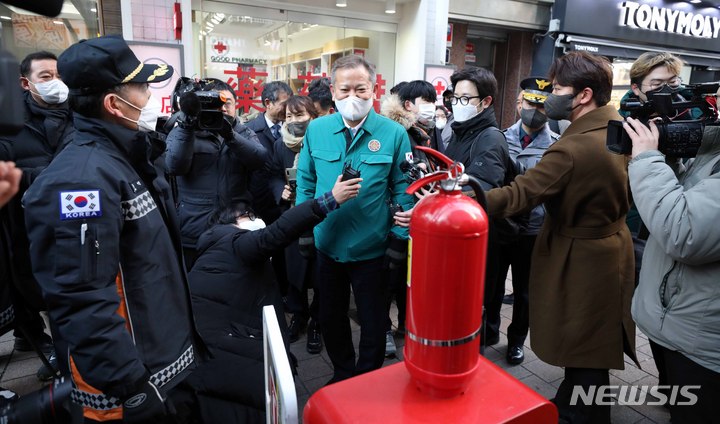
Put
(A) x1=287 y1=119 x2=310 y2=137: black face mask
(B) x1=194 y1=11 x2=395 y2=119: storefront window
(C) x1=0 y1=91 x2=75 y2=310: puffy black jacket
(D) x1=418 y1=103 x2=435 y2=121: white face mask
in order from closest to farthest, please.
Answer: (C) x1=0 y1=91 x2=75 y2=310: puffy black jacket → (A) x1=287 y1=119 x2=310 y2=137: black face mask → (D) x1=418 y1=103 x2=435 y2=121: white face mask → (B) x1=194 y1=11 x2=395 y2=119: storefront window

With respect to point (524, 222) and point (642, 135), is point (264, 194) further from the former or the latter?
point (642, 135)

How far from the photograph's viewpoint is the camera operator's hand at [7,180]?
863 millimetres

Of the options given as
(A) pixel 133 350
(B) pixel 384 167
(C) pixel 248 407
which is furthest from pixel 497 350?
(A) pixel 133 350

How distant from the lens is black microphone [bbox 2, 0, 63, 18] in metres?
0.84

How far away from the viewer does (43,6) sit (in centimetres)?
87

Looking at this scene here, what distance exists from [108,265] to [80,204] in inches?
8.2

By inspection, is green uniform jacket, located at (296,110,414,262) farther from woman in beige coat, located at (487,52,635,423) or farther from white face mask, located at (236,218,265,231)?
woman in beige coat, located at (487,52,635,423)

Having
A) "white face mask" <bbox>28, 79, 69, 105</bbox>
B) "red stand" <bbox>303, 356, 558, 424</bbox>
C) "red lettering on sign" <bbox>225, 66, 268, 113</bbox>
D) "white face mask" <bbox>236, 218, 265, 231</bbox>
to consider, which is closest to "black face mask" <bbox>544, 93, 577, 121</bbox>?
"red stand" <bbox>303, 356, 558, 424</bbox>

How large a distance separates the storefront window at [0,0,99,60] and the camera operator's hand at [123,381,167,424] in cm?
516

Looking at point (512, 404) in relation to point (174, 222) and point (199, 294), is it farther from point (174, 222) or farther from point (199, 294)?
point (199, 294)

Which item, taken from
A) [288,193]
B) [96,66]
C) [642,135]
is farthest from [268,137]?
[642,135]

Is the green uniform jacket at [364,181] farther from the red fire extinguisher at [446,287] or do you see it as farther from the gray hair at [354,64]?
the red fire extinguisher at [446,287]

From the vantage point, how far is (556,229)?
236 centimetres

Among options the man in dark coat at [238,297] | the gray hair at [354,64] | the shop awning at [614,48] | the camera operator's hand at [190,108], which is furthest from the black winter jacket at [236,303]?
the shop awning at [614,48]
